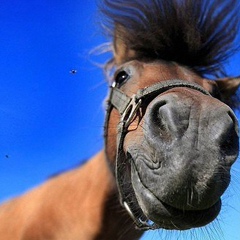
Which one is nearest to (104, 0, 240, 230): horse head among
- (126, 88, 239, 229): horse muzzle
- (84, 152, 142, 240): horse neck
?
(126, 88, 239, 229): horse muzzle

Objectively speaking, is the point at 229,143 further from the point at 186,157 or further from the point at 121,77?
the point at 121,77

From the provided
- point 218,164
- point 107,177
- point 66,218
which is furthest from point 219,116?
point 66,218

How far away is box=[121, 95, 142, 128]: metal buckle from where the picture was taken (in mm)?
3688

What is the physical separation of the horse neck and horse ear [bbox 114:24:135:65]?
3.81 ft

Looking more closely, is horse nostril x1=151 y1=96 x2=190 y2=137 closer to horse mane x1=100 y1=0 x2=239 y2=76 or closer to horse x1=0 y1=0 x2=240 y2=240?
horse x1=0 y1=0 x2=240 y2=240

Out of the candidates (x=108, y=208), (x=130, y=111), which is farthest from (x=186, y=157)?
(x=108, y=208)

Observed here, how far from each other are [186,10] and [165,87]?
4.64 ft

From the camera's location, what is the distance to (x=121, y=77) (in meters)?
4.36

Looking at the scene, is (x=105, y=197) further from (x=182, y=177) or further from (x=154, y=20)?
(x=154, y=20)

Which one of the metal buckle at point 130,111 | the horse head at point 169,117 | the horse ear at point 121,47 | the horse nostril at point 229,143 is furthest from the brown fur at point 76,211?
the horse nostril at point 229,143

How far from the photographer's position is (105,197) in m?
4.12

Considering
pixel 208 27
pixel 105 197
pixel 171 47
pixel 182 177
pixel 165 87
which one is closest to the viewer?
pixel 182 177

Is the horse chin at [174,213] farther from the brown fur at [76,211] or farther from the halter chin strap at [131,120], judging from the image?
the brown fur at [76,211]

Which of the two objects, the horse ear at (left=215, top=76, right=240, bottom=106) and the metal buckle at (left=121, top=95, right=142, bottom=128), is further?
the horse ear at (left=215, top=76, right=240, bottom=106)
